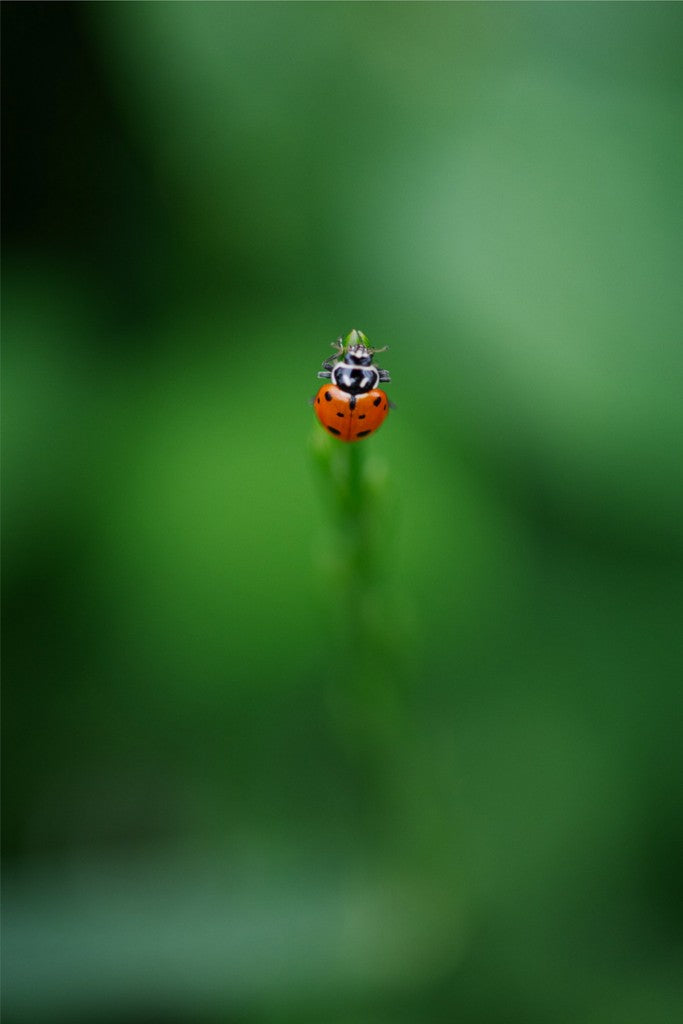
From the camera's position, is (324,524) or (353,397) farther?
(324,524)

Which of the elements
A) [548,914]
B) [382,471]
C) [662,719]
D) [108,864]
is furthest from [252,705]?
[382,471]

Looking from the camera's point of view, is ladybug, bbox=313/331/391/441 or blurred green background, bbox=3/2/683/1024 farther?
blurred green background, bbox=3/2/683/1024

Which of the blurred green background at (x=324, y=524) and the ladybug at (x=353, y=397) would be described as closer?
the ladybug at (x=353, y=397)

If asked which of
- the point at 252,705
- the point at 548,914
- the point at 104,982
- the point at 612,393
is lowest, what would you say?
the point at 104,982

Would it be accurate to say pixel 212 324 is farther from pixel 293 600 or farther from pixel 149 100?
pixel 293 600
